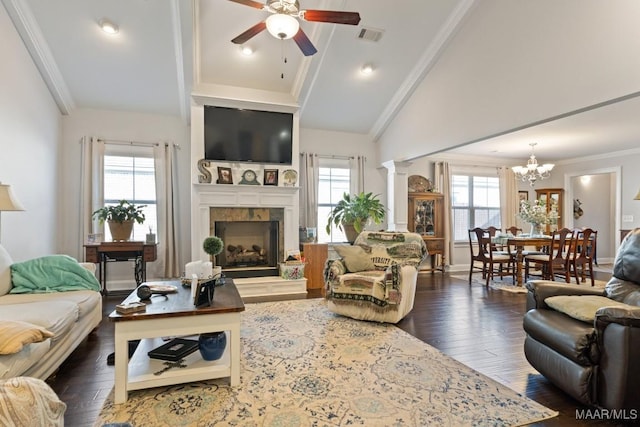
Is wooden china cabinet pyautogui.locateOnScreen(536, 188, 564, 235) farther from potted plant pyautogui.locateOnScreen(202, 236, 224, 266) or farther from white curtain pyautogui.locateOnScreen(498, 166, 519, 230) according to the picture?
potted plant pyautogui.locateOnScreen(202, 236, 224, 266)

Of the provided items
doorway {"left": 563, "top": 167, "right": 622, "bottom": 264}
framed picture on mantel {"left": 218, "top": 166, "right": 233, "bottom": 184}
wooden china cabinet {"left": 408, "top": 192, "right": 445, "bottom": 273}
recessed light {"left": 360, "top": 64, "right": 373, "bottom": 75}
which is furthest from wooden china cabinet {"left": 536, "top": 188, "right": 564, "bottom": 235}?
framed picture on mantel {"left": 218, "top": 166, "right": 233, "bottom": 184}

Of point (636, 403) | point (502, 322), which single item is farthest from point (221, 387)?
point (502, 322)

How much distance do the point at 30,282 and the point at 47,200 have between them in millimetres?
2112

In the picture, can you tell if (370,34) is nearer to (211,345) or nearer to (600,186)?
(211,345)

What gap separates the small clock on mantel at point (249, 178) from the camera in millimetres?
5105

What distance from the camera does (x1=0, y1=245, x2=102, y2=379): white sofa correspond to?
1.76 m

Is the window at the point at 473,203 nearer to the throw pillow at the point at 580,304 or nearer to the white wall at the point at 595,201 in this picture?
the white wall at the point at 595,201

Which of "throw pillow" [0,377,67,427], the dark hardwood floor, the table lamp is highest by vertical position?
the table lamp

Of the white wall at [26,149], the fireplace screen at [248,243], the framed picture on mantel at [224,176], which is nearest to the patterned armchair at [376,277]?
the fireplace screen at [248,243]

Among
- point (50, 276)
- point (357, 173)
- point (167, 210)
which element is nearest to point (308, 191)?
point (357, 173)

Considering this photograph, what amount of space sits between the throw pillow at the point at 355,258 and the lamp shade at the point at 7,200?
3220 mm

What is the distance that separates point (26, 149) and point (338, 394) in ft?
14.7

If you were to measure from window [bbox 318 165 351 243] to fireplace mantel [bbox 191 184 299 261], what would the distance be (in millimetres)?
1112

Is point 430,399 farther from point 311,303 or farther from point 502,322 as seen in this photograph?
point 311,303
